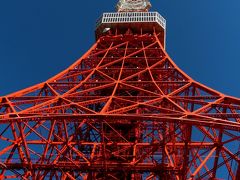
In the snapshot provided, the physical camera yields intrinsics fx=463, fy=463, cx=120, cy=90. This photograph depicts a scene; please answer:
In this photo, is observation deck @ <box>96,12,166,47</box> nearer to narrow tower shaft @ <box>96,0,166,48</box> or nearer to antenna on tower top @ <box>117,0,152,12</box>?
narrow tower shaft @ <box>96,0,166,48</box>

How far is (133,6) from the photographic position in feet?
92.4

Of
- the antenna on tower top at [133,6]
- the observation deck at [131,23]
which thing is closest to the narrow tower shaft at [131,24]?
the observation deck at [131,23]

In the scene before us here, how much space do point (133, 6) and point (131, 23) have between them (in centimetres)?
442

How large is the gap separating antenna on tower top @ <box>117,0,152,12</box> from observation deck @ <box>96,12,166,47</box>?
10.4ft

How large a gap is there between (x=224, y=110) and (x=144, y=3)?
16.0 m

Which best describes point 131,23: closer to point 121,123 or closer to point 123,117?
point 121,123

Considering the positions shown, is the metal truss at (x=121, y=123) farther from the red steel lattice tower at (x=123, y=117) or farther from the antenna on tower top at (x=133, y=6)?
the antenna on tower top at (x=133, y=6)

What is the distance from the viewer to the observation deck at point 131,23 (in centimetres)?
2395

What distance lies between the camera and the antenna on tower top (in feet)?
90.8

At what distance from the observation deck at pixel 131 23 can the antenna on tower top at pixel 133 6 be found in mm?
3181

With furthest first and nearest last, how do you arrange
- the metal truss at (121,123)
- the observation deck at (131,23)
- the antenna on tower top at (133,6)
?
the antenna on tower top at (133,6) < the observation deck at (131,23) < the metal truss at (121,123)

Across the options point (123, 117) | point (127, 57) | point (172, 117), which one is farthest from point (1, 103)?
point (127, 57)

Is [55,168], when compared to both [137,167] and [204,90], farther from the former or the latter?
[204,90]

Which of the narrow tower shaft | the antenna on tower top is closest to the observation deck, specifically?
the narrow tower shaft
